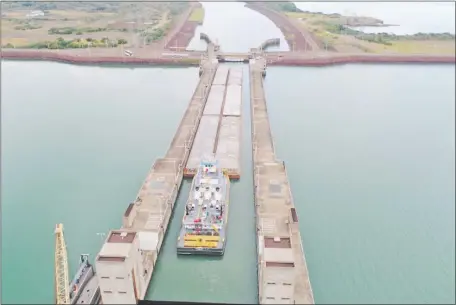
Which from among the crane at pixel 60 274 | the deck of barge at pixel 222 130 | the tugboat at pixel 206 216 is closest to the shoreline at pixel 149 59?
the deck of barge at pixel 222 130

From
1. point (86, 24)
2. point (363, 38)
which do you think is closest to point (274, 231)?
point (363, 38)

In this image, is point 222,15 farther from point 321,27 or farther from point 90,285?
point 90,285

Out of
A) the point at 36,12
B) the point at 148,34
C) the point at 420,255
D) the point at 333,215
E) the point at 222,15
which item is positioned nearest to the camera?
the point at 420,255

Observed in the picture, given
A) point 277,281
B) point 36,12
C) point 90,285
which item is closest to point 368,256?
point 277,281

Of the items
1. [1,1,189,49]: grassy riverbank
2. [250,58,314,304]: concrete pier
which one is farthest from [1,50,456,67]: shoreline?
[250,58,314,304]: concrete pier

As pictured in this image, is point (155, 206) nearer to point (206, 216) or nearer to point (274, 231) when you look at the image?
point (206, 216)

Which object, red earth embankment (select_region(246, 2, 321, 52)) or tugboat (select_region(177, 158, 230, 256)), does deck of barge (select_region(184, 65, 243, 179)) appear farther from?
red earth embankment (select_region(246, 2, 321, 52))

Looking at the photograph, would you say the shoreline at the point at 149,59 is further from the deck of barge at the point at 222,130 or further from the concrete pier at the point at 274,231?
the concrete pier at the point at 274,231
